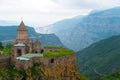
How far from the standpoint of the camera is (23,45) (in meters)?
66.1

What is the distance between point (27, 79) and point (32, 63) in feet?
12.1

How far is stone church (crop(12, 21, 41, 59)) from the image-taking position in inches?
2574

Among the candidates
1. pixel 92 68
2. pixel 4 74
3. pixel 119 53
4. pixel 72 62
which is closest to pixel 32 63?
pixel 4 74

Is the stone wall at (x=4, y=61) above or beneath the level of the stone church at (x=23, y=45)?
beneath

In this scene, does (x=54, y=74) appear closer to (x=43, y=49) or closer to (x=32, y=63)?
(x=32, y=63)

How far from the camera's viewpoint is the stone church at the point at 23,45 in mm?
65387

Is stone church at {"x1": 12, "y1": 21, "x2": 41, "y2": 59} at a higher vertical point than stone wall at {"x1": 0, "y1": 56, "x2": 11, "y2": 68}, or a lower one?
higher

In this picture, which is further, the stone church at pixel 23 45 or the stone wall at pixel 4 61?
the stone church at pixel 23 45

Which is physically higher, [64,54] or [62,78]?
[64,54]

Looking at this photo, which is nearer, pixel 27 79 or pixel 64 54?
pixel 27 79

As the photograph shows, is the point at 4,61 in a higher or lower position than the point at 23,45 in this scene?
lower

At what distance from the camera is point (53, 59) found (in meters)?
62.7

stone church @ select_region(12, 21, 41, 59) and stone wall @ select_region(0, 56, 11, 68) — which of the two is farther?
stone church @ select_region(12, 21, 41, 59)

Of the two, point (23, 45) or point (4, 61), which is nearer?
point (4, 61)
